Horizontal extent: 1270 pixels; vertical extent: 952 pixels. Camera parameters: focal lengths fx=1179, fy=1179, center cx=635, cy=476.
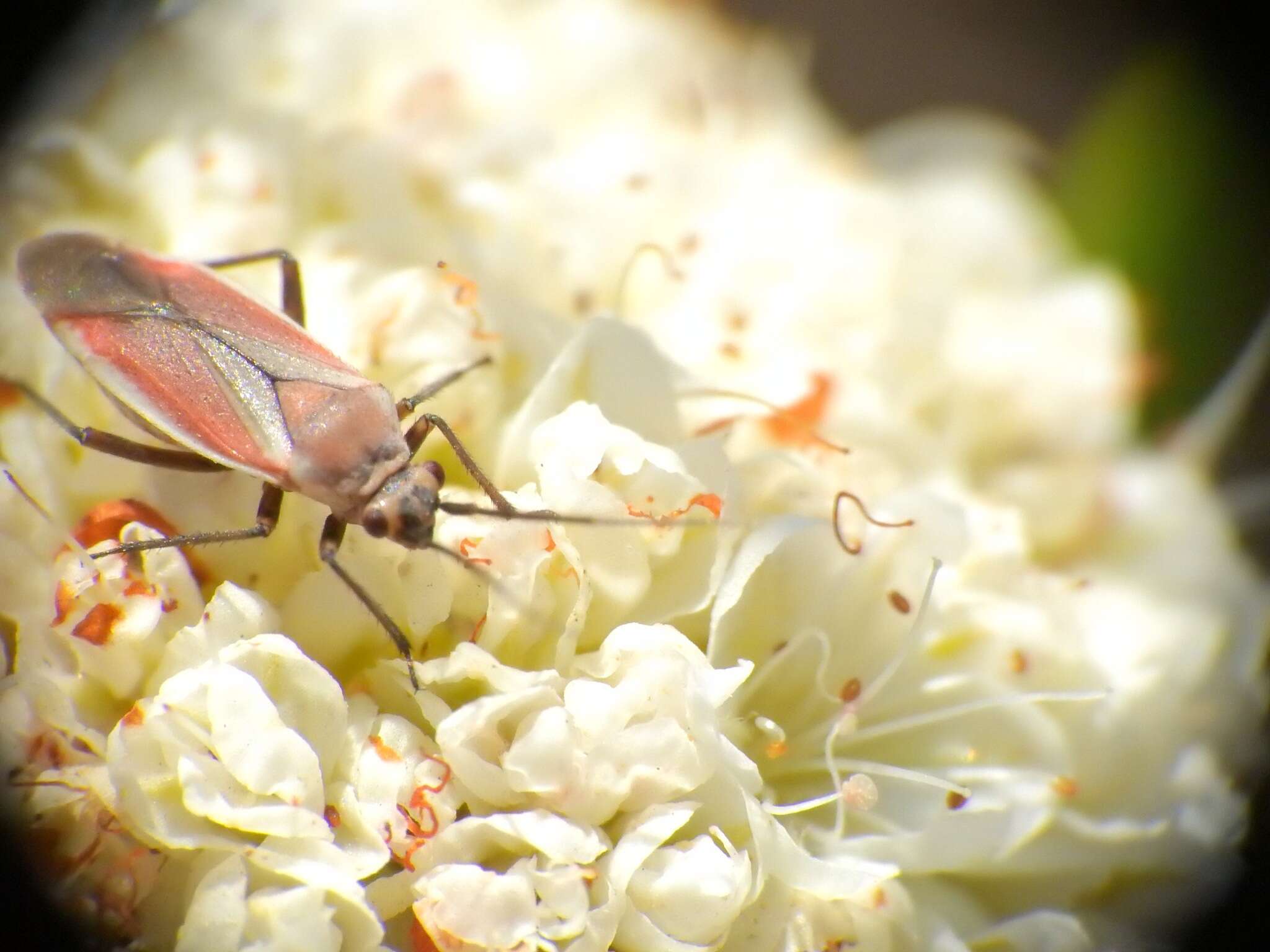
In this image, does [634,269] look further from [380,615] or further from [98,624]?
[98,624]

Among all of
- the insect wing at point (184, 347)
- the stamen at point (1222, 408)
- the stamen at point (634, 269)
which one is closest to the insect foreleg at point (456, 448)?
the insect wing at point (184, 347)

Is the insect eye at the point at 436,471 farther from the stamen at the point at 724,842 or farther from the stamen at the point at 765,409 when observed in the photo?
the stamen at the point at 724,842

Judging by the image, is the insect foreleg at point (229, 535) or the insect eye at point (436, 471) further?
the insect eye at point (436, 471)

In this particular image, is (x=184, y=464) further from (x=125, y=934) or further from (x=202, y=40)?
(x=202, y=40)

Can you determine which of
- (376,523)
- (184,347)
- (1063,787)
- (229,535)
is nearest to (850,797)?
(1063,787)

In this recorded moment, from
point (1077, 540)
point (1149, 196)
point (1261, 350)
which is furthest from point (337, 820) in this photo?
point (1149, 196)

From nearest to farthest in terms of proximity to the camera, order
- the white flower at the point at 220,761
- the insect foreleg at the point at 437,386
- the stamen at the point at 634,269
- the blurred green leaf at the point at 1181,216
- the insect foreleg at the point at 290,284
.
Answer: the white flower at the point at 220,761 < the insect foreleg at the point at 437,386 < the insect foreleg at the point at 290,284 < the stamen at the point at 634,269 < the blurred green leaf at the point at 1181,216
